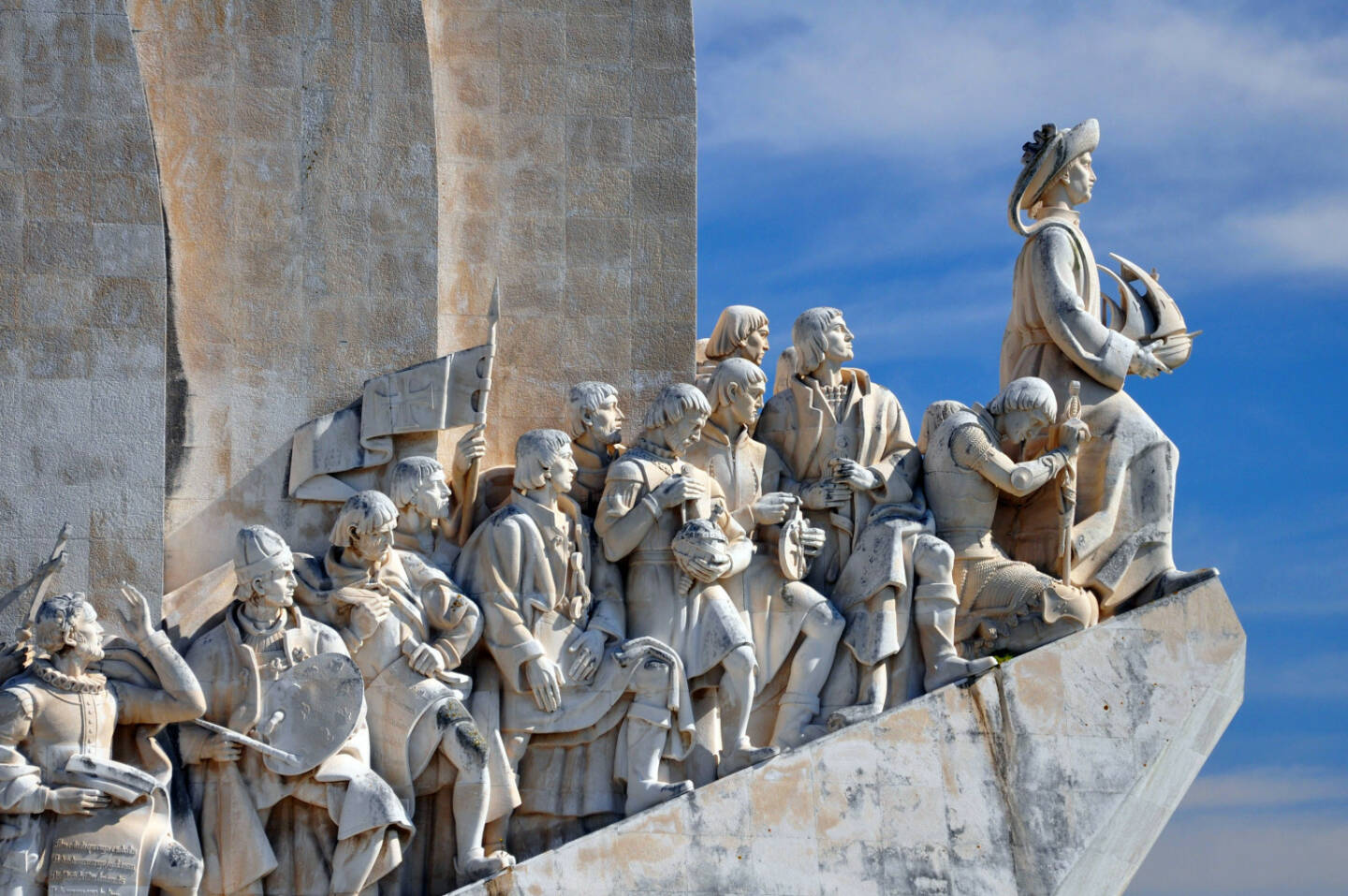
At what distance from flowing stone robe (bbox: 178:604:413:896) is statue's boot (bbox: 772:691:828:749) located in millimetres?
1871

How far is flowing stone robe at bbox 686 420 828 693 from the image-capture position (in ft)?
44.5

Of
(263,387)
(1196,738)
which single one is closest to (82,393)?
(263,387)

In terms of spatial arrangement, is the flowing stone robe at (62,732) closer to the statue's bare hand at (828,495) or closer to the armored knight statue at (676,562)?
the armored knight statue at (676,562)

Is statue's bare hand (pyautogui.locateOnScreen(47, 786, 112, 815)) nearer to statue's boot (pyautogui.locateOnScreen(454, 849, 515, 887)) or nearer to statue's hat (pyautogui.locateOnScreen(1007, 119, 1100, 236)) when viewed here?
statue's boot (pyautogui.locateOnScreen(454, 849, 515, 887))

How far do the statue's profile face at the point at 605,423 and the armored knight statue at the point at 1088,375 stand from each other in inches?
83.0

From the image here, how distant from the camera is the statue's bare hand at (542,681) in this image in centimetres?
1310

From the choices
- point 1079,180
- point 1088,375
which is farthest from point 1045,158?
point 1088,375

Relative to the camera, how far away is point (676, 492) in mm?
13422

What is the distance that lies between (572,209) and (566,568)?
2.09 metres


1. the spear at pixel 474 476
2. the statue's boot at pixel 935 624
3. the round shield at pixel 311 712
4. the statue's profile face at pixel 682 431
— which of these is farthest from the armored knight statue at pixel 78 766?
the statue's boot at pixel 935 624

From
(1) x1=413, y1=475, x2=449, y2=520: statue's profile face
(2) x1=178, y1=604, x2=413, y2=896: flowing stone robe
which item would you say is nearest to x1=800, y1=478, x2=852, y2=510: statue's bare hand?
(1) x1=413, y1=475, x2=449, y2=520: statue's profile face

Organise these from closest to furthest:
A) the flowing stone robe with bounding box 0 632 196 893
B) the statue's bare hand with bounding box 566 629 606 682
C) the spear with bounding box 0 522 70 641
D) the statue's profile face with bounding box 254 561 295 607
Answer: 1. the flowing stone robe with bounding box 0 632 196 893
2. the statue's profile face with bounding box 254 561 295 607
3. the spear with bounding box 0 522 70 641
4. the statue's bare hand with bounding box 566 629 606 682

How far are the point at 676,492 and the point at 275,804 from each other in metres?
2.38

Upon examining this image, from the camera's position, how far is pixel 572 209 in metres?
14.4
